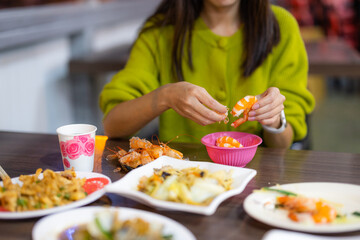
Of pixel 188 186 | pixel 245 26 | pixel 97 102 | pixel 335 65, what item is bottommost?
pixel 97 102

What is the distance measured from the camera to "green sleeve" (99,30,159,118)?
174 cm

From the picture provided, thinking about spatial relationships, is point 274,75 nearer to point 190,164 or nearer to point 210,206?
point 190,164

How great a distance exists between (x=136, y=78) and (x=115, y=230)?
1110 millimetres

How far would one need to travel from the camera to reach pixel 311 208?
89cm

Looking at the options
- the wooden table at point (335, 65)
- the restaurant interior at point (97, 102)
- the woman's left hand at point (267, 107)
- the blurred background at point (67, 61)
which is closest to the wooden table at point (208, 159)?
the restaurant interior at point (97, 102)

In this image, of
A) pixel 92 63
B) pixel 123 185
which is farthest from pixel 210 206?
pixel 92 63

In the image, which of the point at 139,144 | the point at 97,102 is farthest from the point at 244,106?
the point at 97,102

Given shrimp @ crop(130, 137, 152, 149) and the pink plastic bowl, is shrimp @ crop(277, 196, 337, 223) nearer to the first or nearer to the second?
the pink plastic bowl

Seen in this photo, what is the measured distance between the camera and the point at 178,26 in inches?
72.5

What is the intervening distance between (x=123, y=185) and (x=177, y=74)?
890 millimetres

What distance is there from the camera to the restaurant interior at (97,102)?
96 centimetres

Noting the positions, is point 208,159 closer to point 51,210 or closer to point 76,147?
point 76,147

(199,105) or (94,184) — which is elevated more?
(199,105)

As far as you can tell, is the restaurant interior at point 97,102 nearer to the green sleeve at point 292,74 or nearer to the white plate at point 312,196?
the white plate at point 312,196
